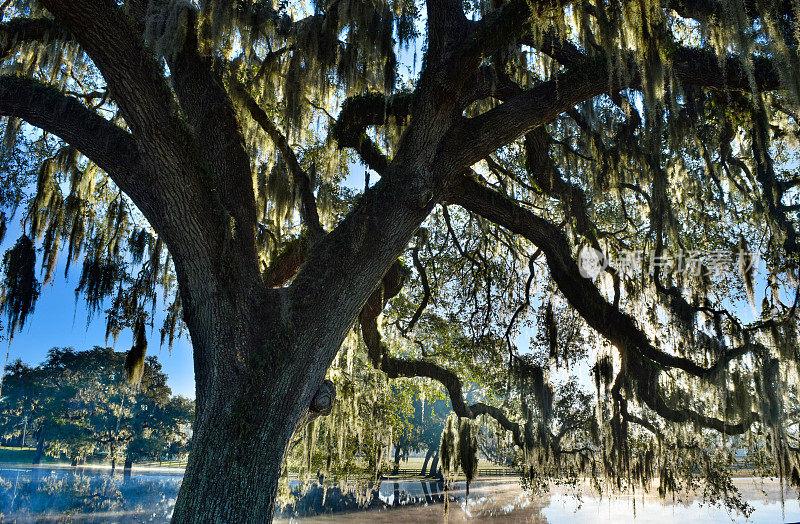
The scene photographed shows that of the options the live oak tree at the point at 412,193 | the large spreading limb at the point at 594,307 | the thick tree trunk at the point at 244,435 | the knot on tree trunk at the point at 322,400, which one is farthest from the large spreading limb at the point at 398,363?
the thick tree trunk at the point at 244,435

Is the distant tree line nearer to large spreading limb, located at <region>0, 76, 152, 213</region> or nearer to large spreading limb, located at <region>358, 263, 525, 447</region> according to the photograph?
large spreading limb, located at <region>358, 263, 525, 447</region>

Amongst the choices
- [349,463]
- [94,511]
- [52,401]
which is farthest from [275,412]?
[52,401]

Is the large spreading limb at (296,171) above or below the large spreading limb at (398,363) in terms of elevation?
above

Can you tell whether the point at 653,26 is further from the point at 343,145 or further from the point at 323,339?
the point at 323,339

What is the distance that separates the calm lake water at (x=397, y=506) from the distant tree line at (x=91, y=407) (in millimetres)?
2235

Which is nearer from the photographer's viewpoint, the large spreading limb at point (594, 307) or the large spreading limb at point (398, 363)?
the large spreading limb at point (594, 307)

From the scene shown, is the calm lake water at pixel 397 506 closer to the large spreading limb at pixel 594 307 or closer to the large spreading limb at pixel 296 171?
the large spreading limb at pixel 594 307

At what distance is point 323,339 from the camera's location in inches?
123

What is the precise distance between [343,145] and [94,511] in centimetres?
1571

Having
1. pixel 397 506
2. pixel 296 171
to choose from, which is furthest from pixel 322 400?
pixel 397 506

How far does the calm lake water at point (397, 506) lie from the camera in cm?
1393

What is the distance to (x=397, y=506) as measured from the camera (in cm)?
1683

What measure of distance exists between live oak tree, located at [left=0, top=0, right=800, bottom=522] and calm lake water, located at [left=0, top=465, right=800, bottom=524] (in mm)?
6942

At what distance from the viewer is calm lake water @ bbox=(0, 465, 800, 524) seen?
13.9 metres
